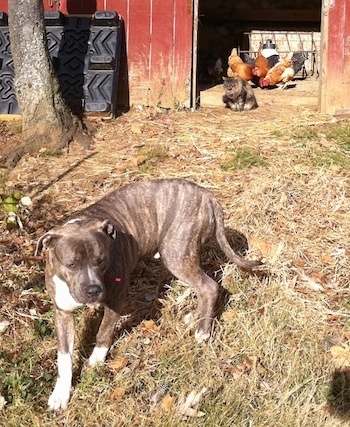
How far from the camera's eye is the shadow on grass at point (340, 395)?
4.11 metres

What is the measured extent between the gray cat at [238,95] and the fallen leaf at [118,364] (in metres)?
5.51

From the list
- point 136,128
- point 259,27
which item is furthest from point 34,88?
point 259,27

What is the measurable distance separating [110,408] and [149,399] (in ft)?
0.88

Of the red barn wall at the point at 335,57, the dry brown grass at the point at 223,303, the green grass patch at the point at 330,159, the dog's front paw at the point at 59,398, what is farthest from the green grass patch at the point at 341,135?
the dog's front paw at the point at 59,398

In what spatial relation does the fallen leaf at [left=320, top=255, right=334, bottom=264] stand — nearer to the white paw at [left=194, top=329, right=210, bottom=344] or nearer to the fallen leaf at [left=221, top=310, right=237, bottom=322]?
the fallen leaf at [left=221, top=310, right=237, bottom=322]

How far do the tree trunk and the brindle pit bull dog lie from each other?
116 inches

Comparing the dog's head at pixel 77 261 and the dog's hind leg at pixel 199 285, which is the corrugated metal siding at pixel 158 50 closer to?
the dog's hind leg at pixel 199 285

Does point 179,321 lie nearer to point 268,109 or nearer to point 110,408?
point 110,408

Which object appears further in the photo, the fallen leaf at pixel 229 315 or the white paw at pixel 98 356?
the fallen leaf at pixel 229 315

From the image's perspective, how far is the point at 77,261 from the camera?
149 inches


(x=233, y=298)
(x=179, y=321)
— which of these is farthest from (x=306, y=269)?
(x=179, y=321)

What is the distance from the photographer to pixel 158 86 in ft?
30.0

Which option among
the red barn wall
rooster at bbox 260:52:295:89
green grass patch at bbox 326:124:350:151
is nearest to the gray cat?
the red barn wall

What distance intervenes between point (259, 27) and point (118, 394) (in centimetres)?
1057
